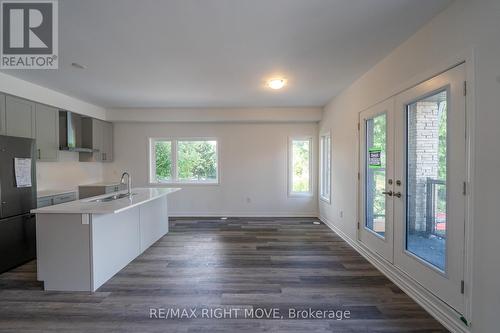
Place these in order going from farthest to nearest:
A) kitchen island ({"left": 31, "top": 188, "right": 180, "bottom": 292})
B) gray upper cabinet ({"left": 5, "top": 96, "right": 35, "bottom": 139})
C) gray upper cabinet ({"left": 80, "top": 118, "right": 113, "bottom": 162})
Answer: gray upper cabinet ({"left": 80, "top": 118, "right": 113, "bottom": 162})
gray upper cabinet ({"left": 5, "top": 96, "right": 35, "bottom": 139})
kitchen island ({"left": 31, "top": 188, "right": 180, "bottom": 292})

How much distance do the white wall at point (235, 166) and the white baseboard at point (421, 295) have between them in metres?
2.84

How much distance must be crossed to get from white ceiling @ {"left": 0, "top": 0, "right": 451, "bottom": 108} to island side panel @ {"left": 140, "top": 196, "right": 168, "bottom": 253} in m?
2.00

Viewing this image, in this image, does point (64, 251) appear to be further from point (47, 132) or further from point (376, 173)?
point (376, 173)

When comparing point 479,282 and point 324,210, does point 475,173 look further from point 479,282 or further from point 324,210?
point 324,210

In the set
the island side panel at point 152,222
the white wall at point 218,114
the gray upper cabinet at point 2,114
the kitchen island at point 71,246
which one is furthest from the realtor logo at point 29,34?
the white wall at point 218,114

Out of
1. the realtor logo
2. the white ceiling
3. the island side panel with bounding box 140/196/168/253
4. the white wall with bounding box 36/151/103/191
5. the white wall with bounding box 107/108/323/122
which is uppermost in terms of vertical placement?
the realtor logo

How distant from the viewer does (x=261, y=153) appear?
6.15m

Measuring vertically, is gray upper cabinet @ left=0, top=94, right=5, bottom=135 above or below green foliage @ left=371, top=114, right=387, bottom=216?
above

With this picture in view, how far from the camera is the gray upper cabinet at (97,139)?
528cm

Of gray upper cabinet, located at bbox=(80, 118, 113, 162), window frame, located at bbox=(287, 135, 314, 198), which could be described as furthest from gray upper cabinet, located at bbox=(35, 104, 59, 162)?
window frame, located at bbox=(287, 135, 314, 198)

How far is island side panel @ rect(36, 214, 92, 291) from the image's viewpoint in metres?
2.65

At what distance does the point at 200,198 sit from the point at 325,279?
3.93 metres

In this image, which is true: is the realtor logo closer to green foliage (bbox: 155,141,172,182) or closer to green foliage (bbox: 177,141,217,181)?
green foliage (bbox: 155,141,172,182)

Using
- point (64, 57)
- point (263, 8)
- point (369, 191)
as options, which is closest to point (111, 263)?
point (64, 57)
